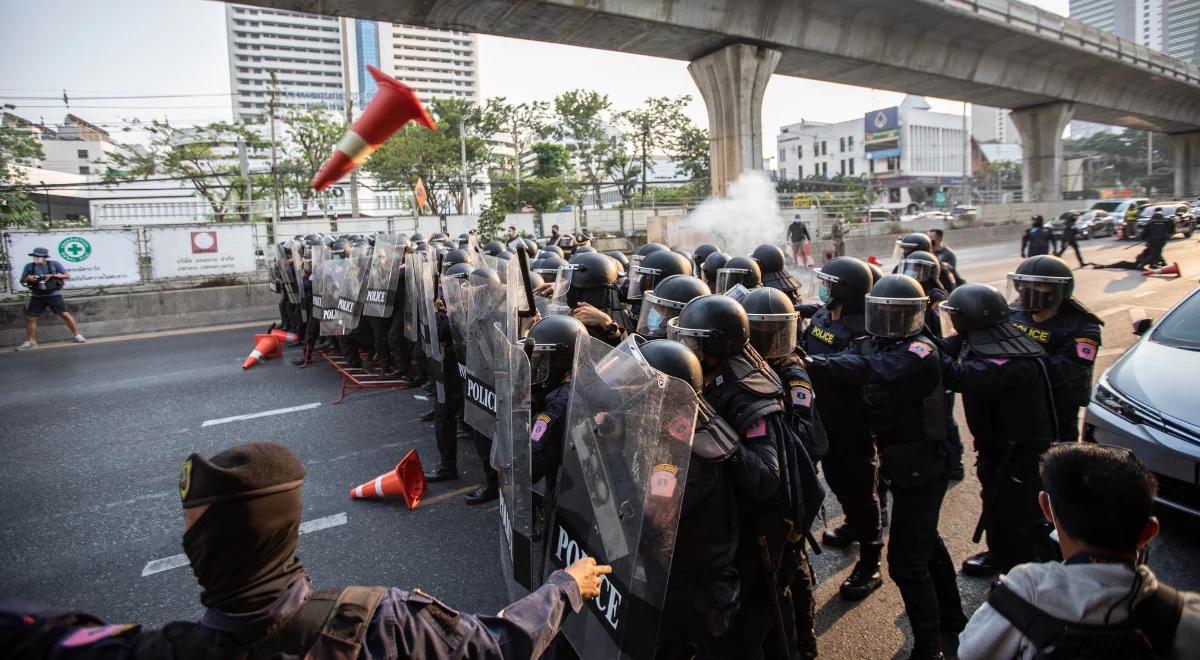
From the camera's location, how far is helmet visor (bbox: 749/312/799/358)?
3.42 metres

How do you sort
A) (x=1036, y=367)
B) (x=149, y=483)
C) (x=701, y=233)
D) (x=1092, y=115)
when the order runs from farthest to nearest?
(x=1092, y=115)
(x=701, y=233)
(x=149, y=483)
(x=1036, y=367)

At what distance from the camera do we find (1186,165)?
46.2 metres

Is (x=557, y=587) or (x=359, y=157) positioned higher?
(x=359, y=157)

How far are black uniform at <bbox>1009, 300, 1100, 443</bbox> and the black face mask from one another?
4.09 meters

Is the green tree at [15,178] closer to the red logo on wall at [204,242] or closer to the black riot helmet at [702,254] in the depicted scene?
the red logo on wall at [204,242]

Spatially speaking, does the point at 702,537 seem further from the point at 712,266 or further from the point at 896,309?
the point at 712,266

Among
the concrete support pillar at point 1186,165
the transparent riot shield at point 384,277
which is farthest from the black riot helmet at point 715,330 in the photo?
the concrete support pillar at point 1186,165

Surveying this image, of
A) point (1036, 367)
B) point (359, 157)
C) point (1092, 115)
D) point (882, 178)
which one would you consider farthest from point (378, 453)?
point (882, 178)

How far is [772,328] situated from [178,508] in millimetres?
4666

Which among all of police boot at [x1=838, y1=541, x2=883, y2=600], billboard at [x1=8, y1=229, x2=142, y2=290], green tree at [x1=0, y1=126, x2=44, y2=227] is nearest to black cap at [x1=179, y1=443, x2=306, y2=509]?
police boot at [x1=838, y1=541, x2=883, y2=600]

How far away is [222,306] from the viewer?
15297 millimetres

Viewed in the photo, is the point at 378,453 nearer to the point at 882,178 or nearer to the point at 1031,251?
the point at 1031,251

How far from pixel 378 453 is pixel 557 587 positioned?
4.65 m

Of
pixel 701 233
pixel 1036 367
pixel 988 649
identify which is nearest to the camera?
pixel 988 649
